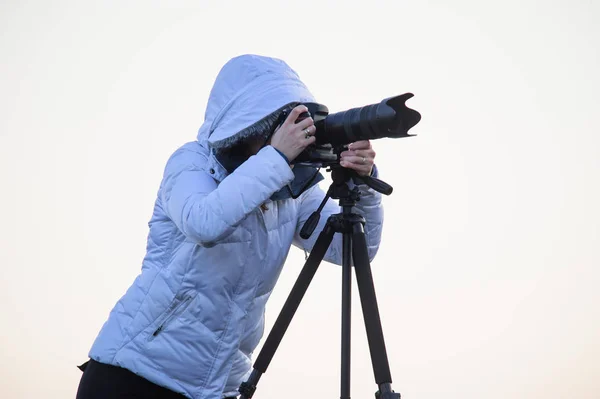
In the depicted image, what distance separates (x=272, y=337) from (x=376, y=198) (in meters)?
0.40

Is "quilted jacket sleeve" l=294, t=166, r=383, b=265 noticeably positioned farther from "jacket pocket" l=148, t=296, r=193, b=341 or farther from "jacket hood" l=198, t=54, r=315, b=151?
"jacket pocket" l=148, t=296, r=193, b=341

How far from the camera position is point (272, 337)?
4.44 ft

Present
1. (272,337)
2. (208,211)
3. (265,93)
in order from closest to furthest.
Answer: (208,211)
(272,337)
(265,93)

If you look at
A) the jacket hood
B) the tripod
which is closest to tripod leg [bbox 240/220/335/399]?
the tripod

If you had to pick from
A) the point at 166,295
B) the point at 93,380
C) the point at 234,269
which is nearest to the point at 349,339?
the point at 234,269

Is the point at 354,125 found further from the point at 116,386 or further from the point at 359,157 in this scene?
the point at 116,386

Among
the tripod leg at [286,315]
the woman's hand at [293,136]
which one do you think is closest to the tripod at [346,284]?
the tripod leg at [286,315]

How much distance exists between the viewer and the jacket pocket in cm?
137

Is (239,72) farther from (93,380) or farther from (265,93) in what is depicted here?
(93,380)

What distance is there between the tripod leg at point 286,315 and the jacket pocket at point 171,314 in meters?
0.18

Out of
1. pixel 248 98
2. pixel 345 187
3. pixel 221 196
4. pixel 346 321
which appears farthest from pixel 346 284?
pixel 248 98

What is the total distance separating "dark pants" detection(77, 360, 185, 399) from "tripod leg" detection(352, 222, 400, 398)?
0.41 meters

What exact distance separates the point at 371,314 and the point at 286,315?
173 millimetres

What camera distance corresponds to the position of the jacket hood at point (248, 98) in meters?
1.43
